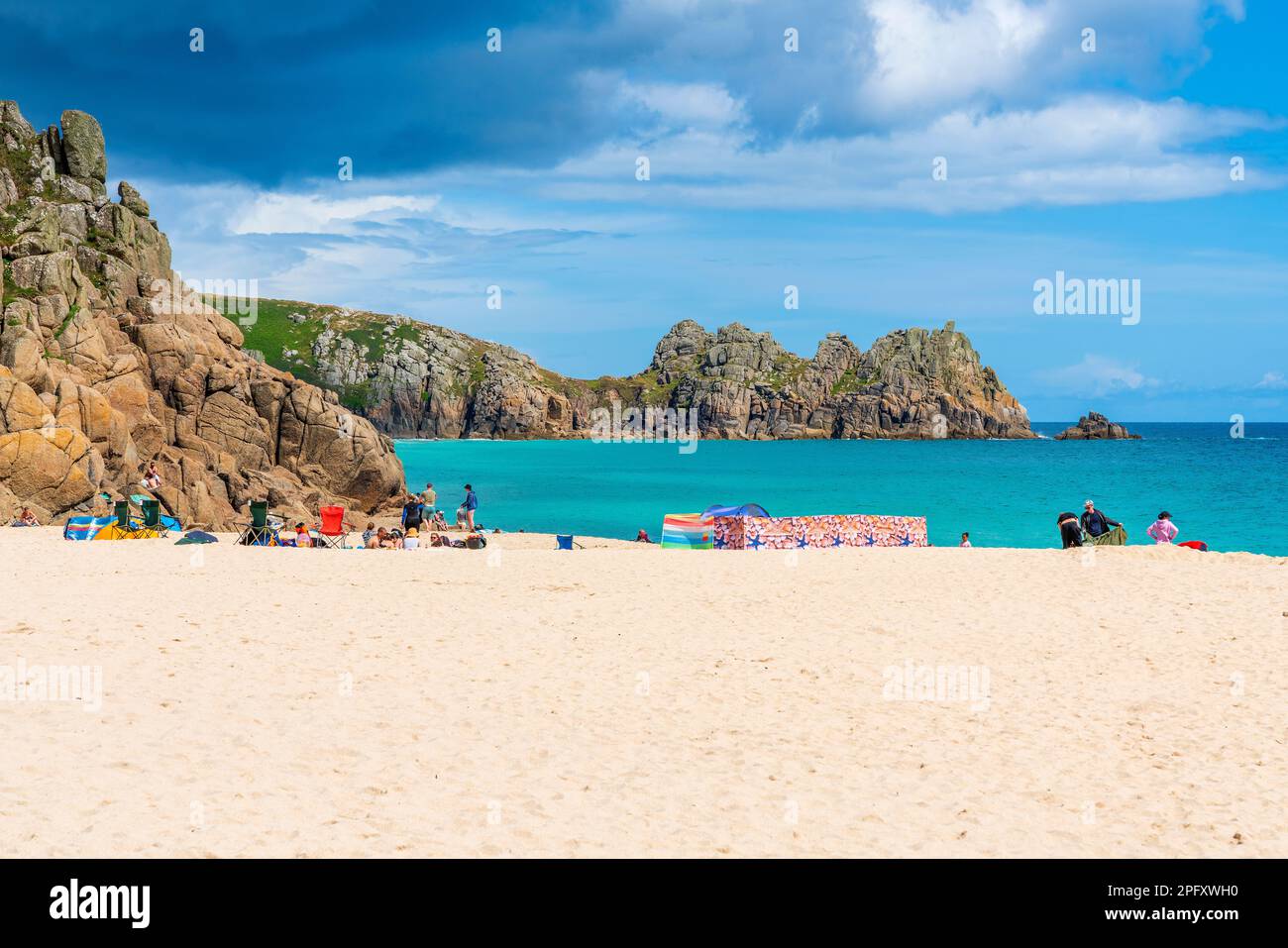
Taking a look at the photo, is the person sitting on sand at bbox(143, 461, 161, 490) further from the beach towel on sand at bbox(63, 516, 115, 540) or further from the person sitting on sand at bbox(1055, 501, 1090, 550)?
the person sitting on sand at bbox(1055, 501, 1090, 550)

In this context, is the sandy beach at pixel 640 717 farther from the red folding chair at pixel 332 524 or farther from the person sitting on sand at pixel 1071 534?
the red folding chair at pixel 332 524

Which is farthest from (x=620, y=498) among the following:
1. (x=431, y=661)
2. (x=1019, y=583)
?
(x=431, y=661)

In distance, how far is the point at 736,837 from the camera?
8.09 m

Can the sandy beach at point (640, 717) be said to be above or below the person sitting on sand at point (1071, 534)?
below

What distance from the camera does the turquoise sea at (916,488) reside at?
59625mm

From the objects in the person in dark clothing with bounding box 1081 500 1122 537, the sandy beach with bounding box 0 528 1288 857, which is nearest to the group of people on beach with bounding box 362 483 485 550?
the sandy beach with bounding box 0 528 1288 857

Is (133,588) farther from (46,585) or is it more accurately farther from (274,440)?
(274,440)

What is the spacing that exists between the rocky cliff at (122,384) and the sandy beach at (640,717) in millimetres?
16438

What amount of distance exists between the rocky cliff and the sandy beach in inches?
647

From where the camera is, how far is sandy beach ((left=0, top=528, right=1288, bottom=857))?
8148 millimetres

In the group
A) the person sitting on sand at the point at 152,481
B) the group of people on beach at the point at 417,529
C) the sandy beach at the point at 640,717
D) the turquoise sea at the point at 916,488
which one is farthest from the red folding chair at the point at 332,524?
the turquoise sea at the point at 916,488

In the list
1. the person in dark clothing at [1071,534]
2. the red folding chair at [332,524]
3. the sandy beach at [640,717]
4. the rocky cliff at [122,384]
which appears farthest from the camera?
the rocky cliff at [122,384]

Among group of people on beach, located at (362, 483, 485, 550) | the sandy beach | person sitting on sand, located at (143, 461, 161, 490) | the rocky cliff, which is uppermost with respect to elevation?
the rocky cliff

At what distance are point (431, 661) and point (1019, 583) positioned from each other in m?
13.4
